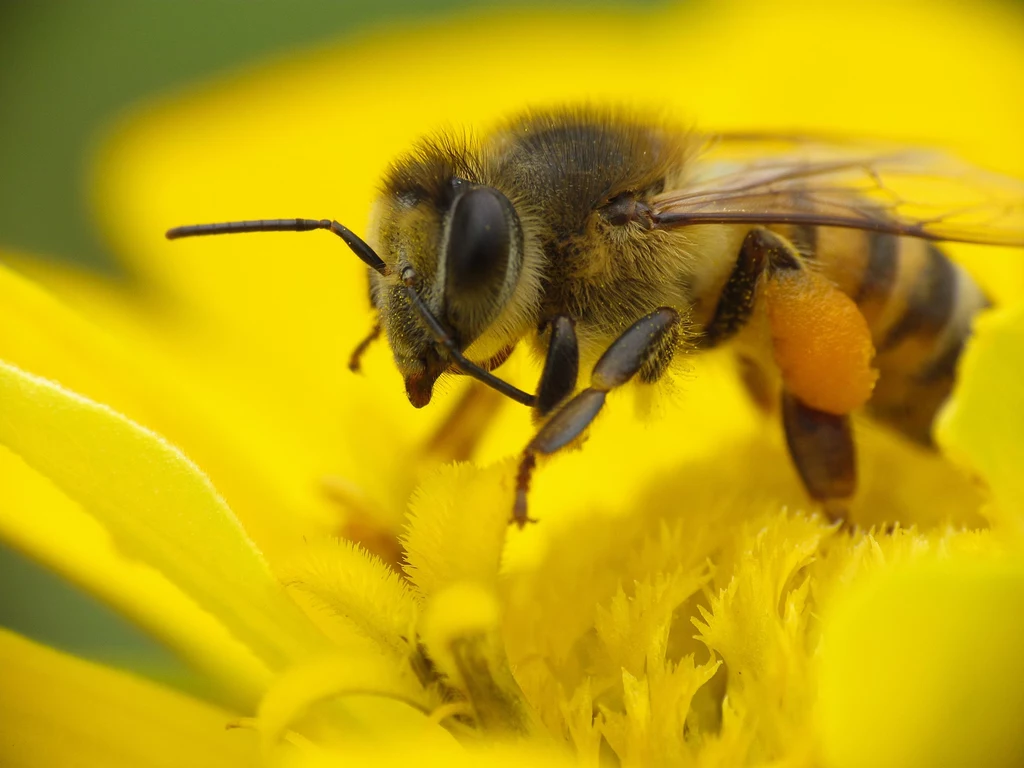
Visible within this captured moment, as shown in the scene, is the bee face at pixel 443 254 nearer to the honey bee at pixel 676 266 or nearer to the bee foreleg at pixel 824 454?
the honey bee at pixel 676 266

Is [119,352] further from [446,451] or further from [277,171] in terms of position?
[277,171]

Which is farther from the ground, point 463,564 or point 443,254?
point 443,254

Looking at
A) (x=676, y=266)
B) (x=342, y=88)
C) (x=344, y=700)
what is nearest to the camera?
(x=344, y=700)

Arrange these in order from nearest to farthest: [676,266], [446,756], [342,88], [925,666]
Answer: [925,666] → [446,756] → [676,266] → [342,88]

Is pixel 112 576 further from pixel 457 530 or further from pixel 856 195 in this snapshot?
pixel 856 195

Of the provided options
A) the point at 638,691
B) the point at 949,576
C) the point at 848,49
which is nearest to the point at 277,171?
the point at 848,49

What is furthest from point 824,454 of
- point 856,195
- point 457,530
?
point 457,530

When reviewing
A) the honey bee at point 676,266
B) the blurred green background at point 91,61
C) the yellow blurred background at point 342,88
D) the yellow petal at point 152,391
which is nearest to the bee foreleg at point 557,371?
the honey bee at point 676,266
